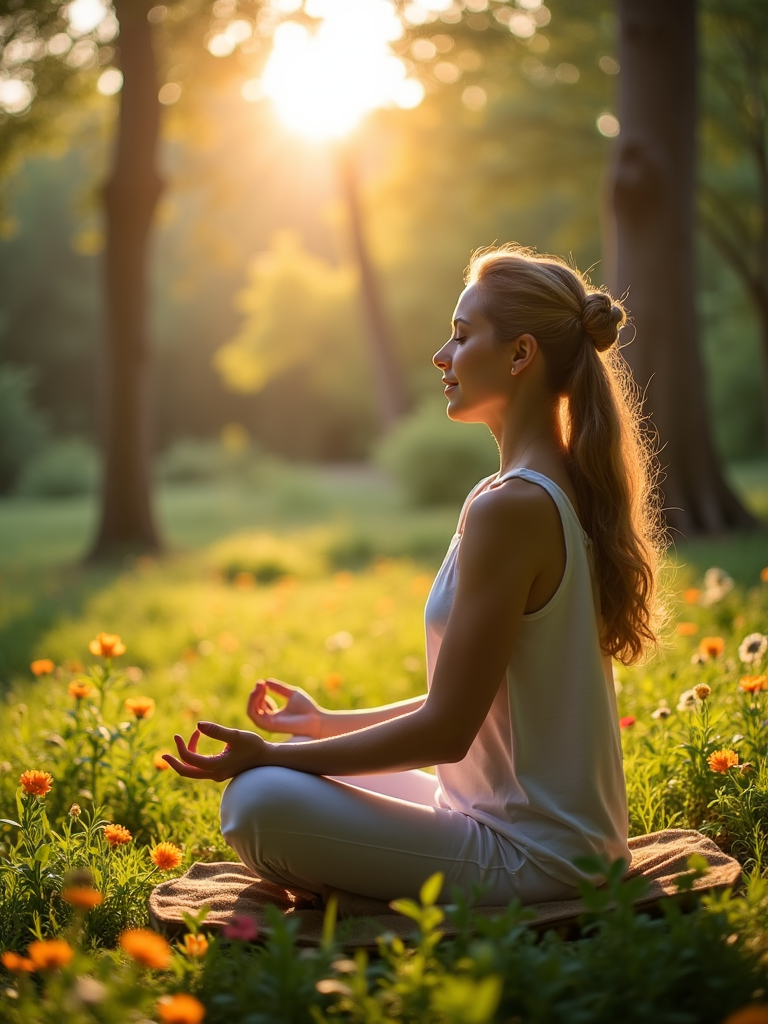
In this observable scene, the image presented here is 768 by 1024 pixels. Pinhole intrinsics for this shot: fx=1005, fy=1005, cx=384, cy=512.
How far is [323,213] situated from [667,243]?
50.3 feet

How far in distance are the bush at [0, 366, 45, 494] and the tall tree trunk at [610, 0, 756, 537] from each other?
2252cm

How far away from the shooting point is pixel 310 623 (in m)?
6.31

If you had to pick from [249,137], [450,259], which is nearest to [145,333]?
[249,137]

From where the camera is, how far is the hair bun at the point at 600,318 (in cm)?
223

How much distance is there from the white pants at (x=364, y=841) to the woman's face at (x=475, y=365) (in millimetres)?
882

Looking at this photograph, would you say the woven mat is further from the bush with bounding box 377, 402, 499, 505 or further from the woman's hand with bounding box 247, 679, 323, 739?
the bush with bounding box 377, 402, 499, 505

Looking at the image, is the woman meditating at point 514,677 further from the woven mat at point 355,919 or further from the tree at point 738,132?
the tree at point 738,132

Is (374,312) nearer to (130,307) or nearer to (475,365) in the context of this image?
(130,307)

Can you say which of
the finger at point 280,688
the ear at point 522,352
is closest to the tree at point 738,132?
the ear at point 522,352

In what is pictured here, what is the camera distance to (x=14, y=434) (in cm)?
2752

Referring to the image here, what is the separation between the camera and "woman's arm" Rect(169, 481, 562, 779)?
207 centimetres

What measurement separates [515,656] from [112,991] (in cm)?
105

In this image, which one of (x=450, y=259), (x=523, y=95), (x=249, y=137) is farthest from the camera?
(x=450, y=259)

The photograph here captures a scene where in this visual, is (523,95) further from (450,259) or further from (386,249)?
(450,259)
